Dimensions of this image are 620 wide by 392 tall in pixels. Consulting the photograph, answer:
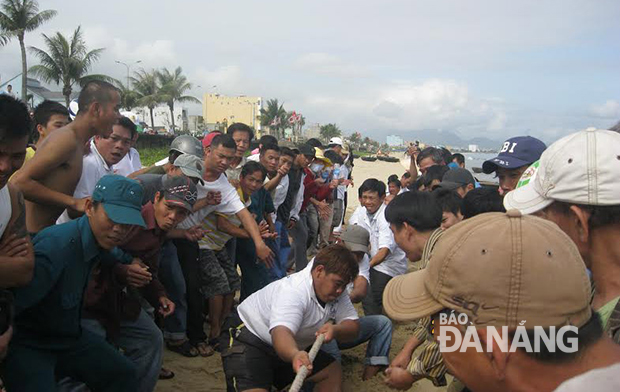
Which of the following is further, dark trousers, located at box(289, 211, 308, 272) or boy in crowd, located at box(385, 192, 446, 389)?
dark trousers, located at box(289, 211, 308, 272)

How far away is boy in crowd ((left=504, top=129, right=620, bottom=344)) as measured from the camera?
64.4 inches

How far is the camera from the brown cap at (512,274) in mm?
1143

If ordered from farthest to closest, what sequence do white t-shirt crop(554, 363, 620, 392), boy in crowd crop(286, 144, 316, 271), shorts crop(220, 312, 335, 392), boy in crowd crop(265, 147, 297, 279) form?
boy in crowd crop(286, 144, 316, 271) < boy in crowd crop(265, 147, 297, 279) < shorts crop(220, 312, 335, 392) < white t-shirt crop(554, 363, 620, 392)

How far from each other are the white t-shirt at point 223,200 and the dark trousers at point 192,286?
245 millimetres

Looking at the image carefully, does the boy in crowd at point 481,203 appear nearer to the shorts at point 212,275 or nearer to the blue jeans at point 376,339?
the blue jeans at point 376,339

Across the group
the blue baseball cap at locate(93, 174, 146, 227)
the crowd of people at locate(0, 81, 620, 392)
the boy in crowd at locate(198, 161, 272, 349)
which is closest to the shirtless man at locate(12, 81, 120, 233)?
the crowd of people at locate(0, 81, 620, 392)

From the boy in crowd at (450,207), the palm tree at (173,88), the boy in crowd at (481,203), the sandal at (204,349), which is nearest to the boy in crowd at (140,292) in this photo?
the sandal at (204,349)

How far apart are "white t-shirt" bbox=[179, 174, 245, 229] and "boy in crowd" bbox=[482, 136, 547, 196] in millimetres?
2253

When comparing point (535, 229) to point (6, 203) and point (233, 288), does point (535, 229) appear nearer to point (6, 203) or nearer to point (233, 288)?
point (6, 203)

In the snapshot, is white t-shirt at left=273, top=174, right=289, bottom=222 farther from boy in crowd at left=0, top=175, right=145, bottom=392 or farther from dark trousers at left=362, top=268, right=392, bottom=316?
boy in crowd at left=0, top=175, right=145, bottom=392

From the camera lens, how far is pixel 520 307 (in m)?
1.15

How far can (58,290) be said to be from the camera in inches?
92.4

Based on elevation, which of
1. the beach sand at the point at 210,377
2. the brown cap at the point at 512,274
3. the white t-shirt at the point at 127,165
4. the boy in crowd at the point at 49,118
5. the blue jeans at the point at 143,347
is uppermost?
the boy in crowd at the point at 49,118

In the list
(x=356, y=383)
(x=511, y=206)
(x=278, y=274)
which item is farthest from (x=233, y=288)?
(x=511, y=206)
